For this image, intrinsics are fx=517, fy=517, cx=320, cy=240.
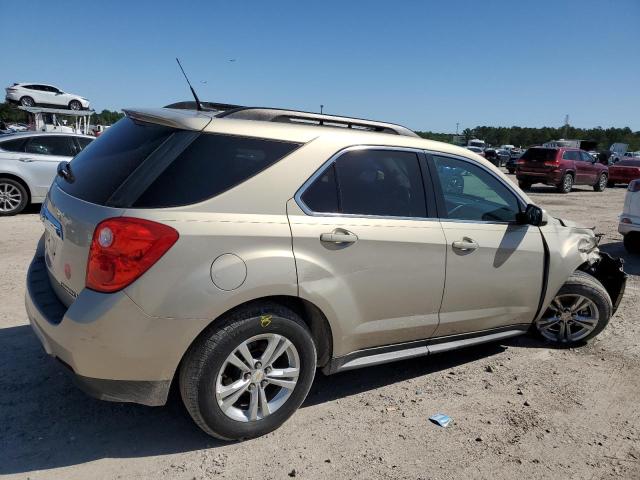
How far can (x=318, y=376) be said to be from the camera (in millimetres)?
3785

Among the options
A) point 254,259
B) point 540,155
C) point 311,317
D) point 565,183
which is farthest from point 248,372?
point 565,183

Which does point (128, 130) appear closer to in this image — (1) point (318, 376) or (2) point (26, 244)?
(1) point (318, 376)

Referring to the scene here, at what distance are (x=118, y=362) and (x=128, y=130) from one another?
52.5 inches

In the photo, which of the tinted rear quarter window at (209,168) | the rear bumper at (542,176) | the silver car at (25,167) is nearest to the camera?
the tinted rear quarter window at (209,168)

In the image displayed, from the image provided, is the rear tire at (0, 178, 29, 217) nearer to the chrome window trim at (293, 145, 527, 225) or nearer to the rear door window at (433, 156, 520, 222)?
the chrome window trim at (293, 145, 527, 225)

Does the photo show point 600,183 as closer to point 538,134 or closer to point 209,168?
point 209,168

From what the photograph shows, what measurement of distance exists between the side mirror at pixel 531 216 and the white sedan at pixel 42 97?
85.0ft

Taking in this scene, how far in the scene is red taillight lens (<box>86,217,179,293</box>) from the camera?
2395 mm

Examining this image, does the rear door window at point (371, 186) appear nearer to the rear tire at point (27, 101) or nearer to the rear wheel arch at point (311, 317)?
the rear wheel arch at point (311, 317)

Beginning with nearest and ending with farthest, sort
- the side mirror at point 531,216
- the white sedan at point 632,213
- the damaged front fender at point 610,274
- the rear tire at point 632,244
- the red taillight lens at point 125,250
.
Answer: the red taillight lens at point 125,250 < the side mirror at point 531,216 < the damaged front fender at point 610,274 < the white sedan at point 632,213 < the rear tire at point 632,244

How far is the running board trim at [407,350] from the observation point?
10.4 feet

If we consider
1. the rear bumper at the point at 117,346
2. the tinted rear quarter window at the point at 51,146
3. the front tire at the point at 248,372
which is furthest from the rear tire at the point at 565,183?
the rear bumper at the point at 117,346

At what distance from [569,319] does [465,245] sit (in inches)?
65.9

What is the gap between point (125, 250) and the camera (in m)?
2.39
